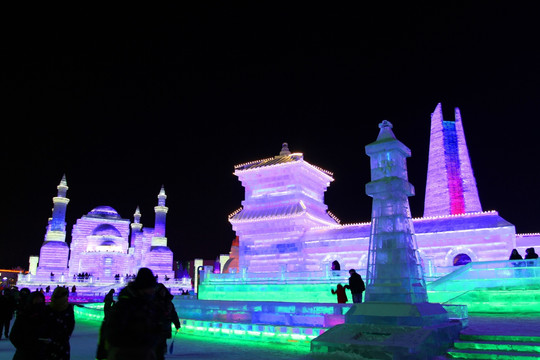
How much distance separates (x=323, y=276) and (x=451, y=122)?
15.4 m

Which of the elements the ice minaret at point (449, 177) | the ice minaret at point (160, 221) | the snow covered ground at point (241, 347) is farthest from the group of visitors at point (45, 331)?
the ice minaret at point (160, 221)

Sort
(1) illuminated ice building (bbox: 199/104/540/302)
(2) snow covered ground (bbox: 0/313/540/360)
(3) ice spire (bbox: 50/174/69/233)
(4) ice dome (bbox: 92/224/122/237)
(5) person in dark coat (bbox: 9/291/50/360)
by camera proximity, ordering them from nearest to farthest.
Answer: (5) person in dark coat (bbox: 9/291/50/360)
(2) snow covered ground (bbox: 0/313/540/360)
(1) illuminated ice building (bbox: 199/104/540/302)
(3) ice spire (bbox: 50/174/69/233)
(4) ice dome (bbox: 92/224/122/237)

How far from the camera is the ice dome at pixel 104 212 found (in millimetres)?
59781

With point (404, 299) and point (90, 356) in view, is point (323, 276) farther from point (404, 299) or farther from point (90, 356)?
point (90, 356)

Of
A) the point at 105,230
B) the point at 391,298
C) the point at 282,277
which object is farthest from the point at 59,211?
the point at 391,298

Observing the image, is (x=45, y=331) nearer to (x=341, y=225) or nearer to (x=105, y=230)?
(x=341, y=225)

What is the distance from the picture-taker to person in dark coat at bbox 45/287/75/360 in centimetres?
499

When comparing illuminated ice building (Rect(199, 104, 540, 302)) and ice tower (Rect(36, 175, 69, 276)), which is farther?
ice tower (Rect(36, 175, 69, 276))

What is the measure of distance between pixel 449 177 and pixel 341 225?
7493mm

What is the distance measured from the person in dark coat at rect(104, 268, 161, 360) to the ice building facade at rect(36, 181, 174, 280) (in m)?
47.9

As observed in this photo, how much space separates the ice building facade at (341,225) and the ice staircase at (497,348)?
14908mm

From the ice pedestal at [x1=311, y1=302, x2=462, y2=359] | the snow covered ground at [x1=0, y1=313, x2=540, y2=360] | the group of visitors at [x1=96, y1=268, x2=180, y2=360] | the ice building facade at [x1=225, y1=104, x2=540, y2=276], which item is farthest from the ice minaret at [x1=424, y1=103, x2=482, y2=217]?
the group of visitors at [x1=96, y1=268, x2=180, y2=360]

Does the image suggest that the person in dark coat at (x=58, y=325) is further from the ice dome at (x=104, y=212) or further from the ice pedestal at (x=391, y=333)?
the ice dome at (x=104, y=212)

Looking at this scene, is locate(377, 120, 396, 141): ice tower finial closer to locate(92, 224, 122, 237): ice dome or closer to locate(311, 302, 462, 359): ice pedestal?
locate(311, 302, 462, 359): ice pedestal
